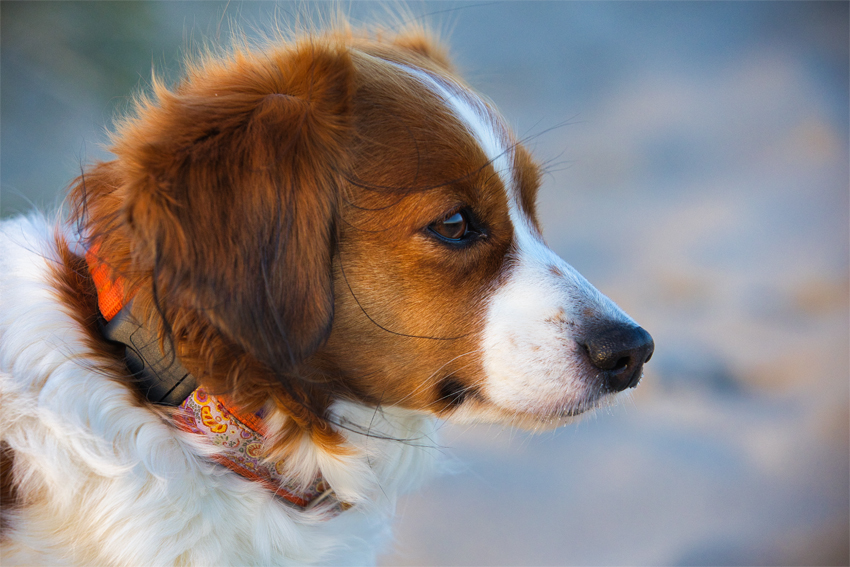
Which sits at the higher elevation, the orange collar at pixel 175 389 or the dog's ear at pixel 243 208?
the dog's ear at pixel 243 208

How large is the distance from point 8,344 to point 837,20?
4.29m

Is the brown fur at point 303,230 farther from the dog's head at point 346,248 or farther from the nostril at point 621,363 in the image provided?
the nostril at point 621,363

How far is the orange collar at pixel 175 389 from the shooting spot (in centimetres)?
124

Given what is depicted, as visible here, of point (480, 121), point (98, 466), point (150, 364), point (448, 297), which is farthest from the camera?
point (480, 121)

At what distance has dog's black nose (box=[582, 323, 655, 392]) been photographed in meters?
1.35

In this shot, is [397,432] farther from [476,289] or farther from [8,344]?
[8,344]

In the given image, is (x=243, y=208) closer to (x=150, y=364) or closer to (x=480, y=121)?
(x=150, y=364)

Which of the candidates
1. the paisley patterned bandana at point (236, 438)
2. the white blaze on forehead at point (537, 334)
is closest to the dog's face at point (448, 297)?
the white blaze on forehead at point (537, 334)

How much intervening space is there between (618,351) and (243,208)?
86 centimetres

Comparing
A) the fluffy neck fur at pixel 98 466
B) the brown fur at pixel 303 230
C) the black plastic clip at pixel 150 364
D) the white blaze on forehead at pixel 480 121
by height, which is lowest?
the fluffy neck fur at pixel 98 466

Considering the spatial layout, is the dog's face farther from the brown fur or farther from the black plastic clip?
the black plastic clip

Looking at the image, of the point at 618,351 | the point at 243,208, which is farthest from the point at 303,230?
the point at 618,351

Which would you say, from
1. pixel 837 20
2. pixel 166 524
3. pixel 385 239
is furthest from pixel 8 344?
pixel 837 20

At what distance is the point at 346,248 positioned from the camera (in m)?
1.33
